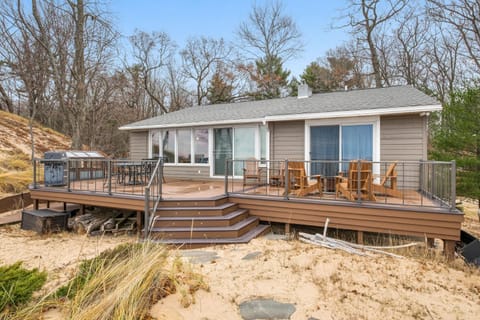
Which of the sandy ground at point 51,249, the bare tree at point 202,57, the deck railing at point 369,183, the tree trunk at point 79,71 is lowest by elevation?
the sandy ground at point 51,249

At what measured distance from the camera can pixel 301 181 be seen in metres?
6.16

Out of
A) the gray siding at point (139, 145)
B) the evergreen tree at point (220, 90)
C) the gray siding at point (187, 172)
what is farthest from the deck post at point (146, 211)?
the evergreen tree at point (220, 90)

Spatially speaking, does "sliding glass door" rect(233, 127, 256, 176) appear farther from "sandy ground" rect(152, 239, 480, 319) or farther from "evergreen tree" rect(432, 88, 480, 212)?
"evergreen tree" rect(432, 88, 480, 212)

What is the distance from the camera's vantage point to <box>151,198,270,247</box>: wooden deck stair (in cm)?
524

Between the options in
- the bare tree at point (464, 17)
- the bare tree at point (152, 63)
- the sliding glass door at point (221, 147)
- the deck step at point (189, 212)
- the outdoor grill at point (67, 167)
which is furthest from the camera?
the bare tree at point (152, 63)

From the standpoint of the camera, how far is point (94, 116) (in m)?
16.4

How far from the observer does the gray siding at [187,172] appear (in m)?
9.87

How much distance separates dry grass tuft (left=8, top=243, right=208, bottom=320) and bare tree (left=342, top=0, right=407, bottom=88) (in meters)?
17.8

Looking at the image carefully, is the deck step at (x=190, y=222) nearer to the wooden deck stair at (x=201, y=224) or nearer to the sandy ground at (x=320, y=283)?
the wooden deck stair at (x=201, y=224)

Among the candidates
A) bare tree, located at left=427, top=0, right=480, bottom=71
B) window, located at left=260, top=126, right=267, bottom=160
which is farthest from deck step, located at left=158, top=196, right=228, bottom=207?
bare tree, located at left=427, top=0, right=480, bottom=71

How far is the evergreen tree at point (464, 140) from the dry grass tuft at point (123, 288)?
9.58 metres

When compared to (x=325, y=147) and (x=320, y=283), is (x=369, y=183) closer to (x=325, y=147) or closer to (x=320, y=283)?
(x=325, y=147)

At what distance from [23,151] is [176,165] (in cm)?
911

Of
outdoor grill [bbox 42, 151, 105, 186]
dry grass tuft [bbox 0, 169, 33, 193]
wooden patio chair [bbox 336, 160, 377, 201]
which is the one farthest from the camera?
dry grass tuft [bbox 0, 169, 33, 193]
